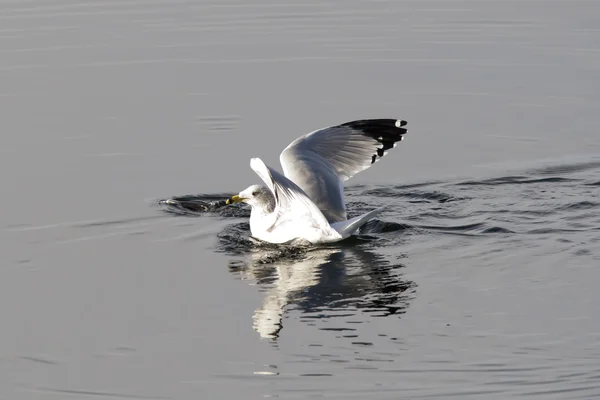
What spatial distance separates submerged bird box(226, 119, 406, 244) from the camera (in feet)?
33.5

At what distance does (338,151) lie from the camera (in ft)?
39.0

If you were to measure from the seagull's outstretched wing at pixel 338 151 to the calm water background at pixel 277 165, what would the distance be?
41 centimetres

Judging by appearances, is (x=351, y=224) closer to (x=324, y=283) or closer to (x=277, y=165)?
(x=324, y=283)

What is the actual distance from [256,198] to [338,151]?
4.06 ft

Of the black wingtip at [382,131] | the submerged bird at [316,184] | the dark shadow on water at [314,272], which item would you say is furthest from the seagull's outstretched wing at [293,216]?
the black wingtip at [382,131]

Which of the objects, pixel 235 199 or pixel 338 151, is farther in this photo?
pixel 338 151

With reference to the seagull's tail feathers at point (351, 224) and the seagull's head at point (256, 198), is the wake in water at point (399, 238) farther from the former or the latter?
the seagull's head at point (256, 198)

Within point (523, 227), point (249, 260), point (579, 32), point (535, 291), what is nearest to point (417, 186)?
point (523, 227)

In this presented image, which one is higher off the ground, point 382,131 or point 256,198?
point 382,131

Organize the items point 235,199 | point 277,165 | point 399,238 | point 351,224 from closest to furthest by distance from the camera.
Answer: point 351,224 < point 399,238 < point 235,199 < point 277,165

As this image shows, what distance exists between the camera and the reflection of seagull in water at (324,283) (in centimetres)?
873

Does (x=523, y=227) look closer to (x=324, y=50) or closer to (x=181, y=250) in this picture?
(x=181, y=250)

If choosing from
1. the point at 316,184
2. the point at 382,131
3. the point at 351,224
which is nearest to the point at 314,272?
the point at 351,224

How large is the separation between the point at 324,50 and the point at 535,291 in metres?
8.95
